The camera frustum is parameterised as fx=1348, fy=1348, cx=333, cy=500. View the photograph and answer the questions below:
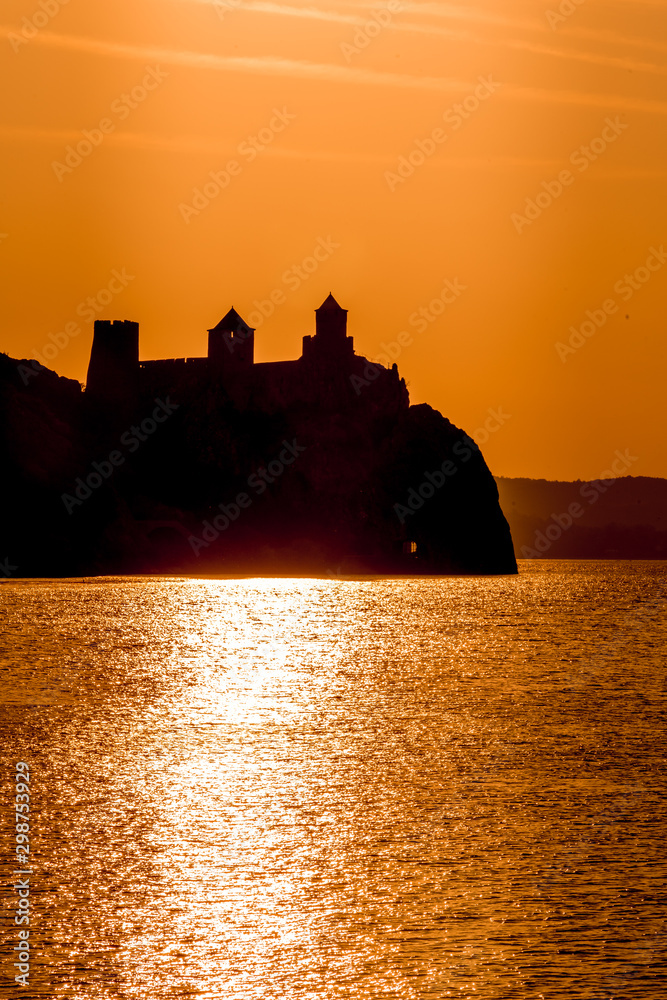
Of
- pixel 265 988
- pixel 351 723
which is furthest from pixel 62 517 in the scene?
pixel 265 988

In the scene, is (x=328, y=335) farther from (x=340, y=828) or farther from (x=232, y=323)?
(x=340, y=828)

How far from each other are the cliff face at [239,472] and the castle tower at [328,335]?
94.6 inches

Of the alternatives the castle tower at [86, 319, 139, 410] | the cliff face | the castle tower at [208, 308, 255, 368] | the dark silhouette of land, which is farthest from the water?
the castle tower at [208, 308, 255, 368]

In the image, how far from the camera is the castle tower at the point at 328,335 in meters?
151

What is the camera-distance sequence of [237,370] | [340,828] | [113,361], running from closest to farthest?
[340,828] → [113,361] → [237,370]

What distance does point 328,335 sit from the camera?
151 m

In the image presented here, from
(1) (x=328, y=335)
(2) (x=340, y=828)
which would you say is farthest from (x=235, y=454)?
(2) (x=340, y=828)

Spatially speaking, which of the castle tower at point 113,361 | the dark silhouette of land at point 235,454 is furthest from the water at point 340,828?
the castle tower at point 113,361

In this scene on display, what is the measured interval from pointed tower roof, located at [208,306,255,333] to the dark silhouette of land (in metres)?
0.22

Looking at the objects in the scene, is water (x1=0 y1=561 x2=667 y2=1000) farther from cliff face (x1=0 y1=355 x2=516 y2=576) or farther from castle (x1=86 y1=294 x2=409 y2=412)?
castle (x1=86 y1=294 x2=409 y2=412)

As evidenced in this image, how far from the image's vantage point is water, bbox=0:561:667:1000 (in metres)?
17.5

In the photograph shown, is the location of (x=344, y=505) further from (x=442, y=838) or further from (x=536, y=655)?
(x=442, y=838)

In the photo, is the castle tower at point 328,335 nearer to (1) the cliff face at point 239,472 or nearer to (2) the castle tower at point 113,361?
(1) the cliff face at point 239,472

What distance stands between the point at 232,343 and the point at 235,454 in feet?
40.8
